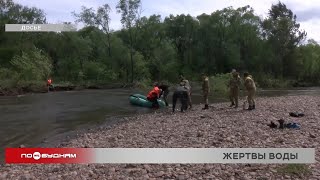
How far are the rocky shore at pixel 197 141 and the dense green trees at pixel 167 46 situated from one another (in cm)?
4729

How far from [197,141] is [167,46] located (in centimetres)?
6877

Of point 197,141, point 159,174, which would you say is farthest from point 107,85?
point 159,174

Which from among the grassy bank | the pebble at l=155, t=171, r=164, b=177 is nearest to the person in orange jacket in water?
the grassy bank

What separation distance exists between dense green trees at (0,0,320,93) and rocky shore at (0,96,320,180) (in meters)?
47.3

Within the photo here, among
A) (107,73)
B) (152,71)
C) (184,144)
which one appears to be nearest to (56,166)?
(184,144)

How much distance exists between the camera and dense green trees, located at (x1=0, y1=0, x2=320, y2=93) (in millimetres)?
67375

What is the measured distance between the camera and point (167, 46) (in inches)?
3140

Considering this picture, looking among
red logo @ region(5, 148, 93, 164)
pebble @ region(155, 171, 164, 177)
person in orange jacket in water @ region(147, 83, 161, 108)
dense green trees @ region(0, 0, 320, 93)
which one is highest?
dense green trees @ region(0, 0, 320, 93)

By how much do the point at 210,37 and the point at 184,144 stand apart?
2884 inches

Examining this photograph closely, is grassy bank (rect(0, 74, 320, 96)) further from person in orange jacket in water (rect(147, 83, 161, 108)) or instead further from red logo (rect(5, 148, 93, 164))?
red logo (rect(5, 148, 93, 164))

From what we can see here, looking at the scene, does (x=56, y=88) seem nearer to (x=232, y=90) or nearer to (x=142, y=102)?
(x=142, y=102)

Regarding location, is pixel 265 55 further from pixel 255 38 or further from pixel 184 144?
pixel 184 144

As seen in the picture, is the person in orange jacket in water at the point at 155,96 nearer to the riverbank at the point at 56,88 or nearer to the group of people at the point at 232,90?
the group of people at the point at 232,90

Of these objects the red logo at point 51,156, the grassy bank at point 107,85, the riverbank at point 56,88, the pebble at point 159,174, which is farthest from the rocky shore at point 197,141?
the riverbank at point 56,88
